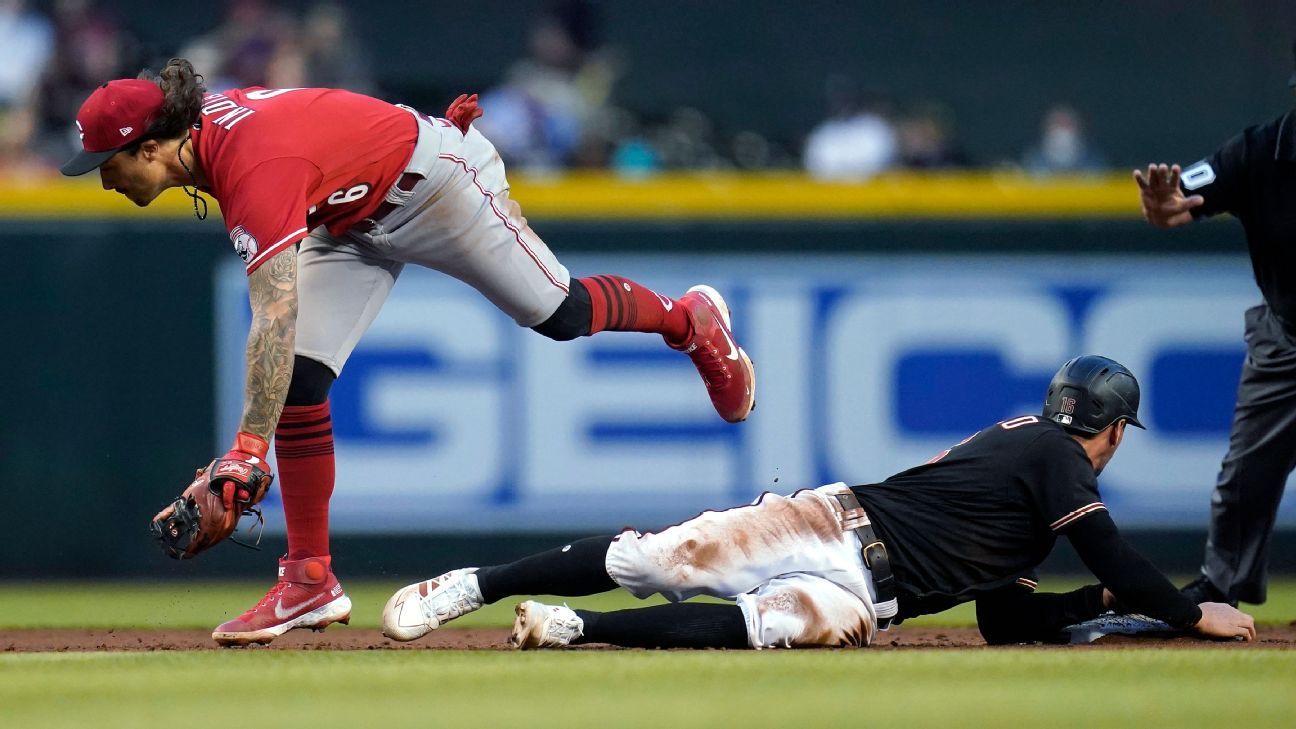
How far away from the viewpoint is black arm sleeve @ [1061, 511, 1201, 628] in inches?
186

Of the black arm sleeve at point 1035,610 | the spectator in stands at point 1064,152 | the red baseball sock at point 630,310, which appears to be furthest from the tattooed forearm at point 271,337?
the spectator in stands at point 1064,152

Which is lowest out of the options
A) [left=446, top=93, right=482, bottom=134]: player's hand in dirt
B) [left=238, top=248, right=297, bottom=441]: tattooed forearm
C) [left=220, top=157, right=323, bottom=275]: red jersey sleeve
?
[left=238, top=248, right=297, bottom=441]: tattooed forearm

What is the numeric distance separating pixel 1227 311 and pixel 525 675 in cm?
541

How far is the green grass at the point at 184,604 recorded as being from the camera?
6.42m

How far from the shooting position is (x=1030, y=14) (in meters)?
11.9

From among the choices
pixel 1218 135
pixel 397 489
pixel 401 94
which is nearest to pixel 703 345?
pixel 397 489

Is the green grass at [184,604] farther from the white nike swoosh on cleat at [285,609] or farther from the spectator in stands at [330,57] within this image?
the spectator in stands at [330,57]

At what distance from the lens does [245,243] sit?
4645mm

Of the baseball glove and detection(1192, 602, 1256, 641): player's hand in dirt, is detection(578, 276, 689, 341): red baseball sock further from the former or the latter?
detection(1192, 602, 1256, 641): player's hand in dirt

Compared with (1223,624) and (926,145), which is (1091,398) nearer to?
(1223,624)

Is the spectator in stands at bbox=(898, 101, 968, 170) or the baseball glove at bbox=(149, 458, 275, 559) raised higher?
the spectator in stands at bbox=(898, 101, 968, 170)

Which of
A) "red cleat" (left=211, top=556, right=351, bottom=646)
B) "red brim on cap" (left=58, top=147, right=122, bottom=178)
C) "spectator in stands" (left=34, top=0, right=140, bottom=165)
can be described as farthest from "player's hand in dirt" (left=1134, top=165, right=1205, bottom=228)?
"spectator in stands" (left=34, top=0, right=140, bottom=165)

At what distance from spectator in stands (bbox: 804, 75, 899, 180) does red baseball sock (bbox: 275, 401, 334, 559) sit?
18.7ft

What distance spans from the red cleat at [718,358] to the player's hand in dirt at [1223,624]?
1735 mm
